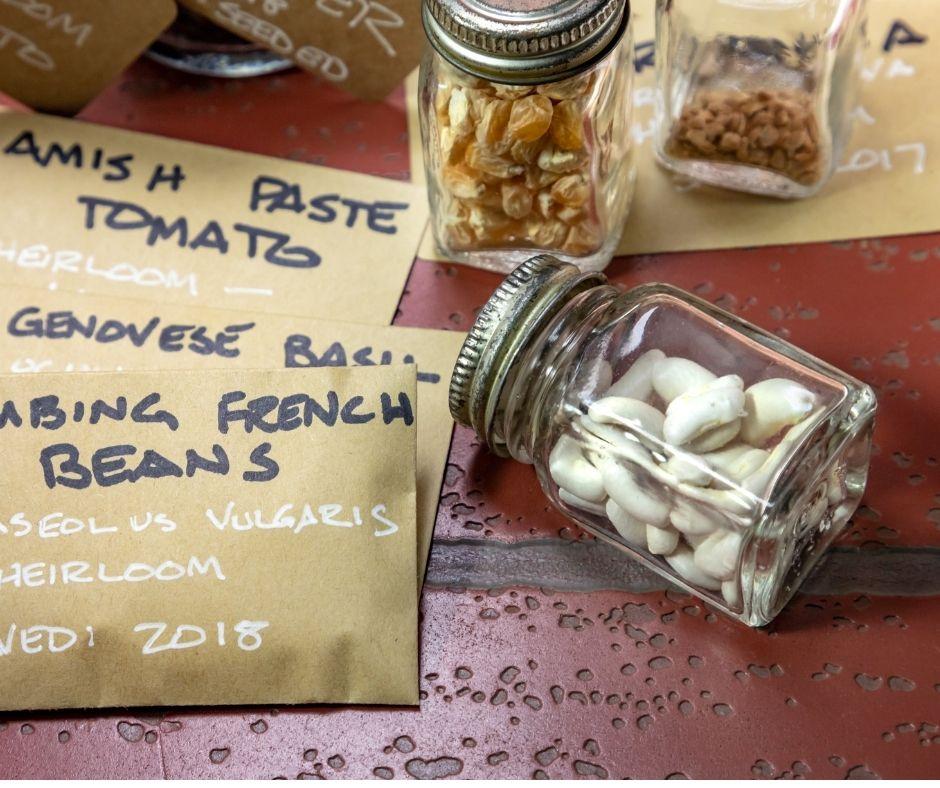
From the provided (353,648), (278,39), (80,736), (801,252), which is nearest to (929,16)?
(801,252)

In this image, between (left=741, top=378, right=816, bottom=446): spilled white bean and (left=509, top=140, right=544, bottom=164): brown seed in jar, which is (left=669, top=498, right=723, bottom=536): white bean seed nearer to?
(left=741, top=378, right=816, bottom=446): spilled white bean

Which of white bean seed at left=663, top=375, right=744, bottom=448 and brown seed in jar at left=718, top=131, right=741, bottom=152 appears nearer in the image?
white bean seed at left=663, top=375, right=744, bottom=448

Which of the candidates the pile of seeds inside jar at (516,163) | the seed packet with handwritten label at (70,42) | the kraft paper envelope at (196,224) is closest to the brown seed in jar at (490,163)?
the pile of seeds inside jar at (516,163)

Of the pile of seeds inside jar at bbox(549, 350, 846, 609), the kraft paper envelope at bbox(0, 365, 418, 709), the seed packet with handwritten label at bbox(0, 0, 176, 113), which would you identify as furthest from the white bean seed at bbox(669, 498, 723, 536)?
the seed packet with handwritten label at bbox(0, 0, 176, 113)

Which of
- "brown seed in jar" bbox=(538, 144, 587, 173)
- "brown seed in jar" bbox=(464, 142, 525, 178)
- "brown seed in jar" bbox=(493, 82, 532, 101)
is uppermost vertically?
"brown seed in jar" bbox=(493, 82, 532, 101)

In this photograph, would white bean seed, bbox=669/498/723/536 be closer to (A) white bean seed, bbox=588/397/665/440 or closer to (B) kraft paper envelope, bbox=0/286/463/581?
(A) white bean seed, bbox=588/397/665/440

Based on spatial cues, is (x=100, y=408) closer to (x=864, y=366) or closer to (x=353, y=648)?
(x=353, y=648)

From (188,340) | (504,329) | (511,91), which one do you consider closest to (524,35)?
(511,91)

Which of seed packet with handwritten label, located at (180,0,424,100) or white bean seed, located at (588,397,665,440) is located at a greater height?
seed packet with handwritten label, located at (180,0,424,100)
